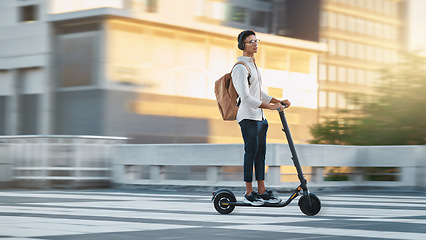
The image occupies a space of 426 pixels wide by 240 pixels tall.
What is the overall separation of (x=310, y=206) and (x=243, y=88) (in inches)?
50.4

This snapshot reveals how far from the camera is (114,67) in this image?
27531mm

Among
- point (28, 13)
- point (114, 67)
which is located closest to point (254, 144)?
point (114, 67)

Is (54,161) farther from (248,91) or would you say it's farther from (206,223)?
(206,223)

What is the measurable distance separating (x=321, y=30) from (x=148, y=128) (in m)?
22.2

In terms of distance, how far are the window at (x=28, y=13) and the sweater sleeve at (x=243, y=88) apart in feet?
72.9

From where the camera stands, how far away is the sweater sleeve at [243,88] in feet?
24.2

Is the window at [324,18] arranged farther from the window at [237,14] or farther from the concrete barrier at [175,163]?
the concrete barrier at [175,163]

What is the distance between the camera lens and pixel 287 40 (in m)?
36.0

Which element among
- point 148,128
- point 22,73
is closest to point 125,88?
point 148,128

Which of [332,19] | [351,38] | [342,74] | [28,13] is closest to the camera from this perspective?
[28,13]

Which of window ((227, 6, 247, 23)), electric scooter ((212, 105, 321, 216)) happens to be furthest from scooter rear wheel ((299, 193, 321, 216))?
window ((227, 6, 247, 23))

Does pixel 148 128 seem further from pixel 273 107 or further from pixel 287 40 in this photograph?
pixel 273 107

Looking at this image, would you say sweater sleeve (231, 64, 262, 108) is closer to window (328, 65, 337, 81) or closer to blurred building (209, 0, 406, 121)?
blurred building (209, 0, 406, 121)

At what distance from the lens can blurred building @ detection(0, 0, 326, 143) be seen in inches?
1085
